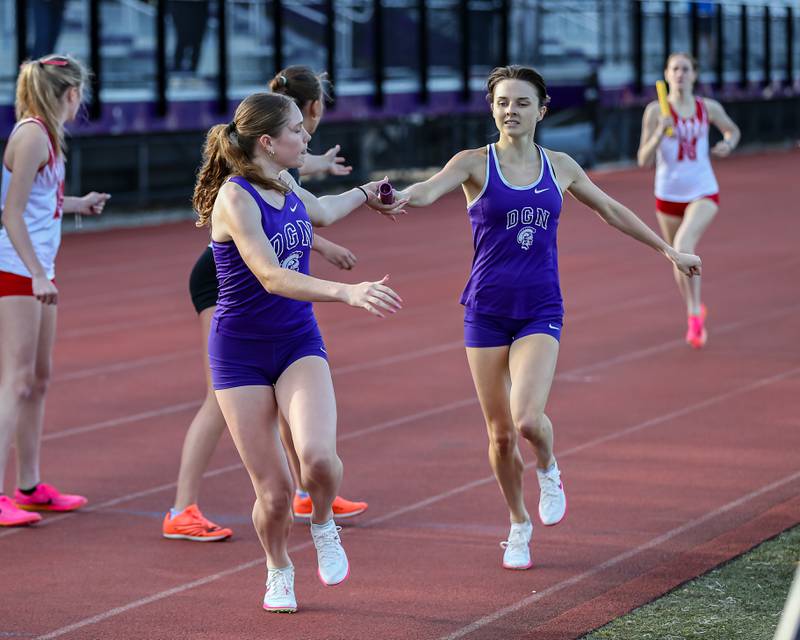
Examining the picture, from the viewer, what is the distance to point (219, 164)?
19.0 ft

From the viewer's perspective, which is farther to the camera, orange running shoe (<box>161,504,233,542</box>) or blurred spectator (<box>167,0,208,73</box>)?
blurred spectator (<box>167,0,208,73</box>)

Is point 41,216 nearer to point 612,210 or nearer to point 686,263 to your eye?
point 612,210

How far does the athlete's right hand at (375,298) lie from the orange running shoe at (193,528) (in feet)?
7.83

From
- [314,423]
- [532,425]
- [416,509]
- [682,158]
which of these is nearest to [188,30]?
[682,158]

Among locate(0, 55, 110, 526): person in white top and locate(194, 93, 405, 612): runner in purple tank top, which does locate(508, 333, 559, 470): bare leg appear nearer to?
locate(194, 93, 405, 612): runner in purple tank top

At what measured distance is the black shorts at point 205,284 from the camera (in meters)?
6.91

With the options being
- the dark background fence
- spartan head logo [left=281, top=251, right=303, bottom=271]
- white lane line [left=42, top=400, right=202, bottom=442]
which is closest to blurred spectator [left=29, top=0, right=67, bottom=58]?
the dark background fence

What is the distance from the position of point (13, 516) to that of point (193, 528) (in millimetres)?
919

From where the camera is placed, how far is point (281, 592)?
5.93 metres

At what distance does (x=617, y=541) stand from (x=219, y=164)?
99.2 inches

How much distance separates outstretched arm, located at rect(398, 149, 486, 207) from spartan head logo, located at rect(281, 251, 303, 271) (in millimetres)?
799

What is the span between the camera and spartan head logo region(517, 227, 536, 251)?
650cm

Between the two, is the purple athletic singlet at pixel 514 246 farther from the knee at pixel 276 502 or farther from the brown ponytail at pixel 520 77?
the knee at pixel 276 502

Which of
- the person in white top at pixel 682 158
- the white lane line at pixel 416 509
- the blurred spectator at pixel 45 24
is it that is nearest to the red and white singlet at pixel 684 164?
the person in white top at pixel 682 158
